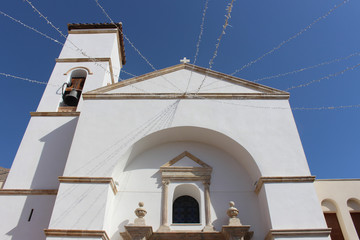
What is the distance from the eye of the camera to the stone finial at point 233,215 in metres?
7.14

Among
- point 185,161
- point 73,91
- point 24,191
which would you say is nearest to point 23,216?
point 24,191

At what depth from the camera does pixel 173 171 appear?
330 inches

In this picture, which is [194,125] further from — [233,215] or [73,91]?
[73,91]

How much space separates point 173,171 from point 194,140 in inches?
45.7

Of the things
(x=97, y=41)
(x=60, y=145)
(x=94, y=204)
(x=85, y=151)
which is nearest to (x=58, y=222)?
(x=94, y=204)

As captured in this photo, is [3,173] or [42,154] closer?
[42,154]

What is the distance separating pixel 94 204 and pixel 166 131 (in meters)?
2.64

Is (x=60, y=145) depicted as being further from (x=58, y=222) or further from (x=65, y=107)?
(x=58, y=222)

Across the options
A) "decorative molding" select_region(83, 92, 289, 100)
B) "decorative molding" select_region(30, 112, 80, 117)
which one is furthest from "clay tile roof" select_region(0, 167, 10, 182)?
"decorative molding" select_region(83, 92, 289, 100)

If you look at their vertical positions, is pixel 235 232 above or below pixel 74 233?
above

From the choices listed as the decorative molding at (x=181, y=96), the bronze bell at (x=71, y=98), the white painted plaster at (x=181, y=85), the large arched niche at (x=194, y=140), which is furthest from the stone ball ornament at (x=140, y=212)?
the bronze bell at (x=71, y=98)

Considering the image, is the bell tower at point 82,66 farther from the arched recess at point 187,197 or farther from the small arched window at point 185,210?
the small arched window at point 185,210

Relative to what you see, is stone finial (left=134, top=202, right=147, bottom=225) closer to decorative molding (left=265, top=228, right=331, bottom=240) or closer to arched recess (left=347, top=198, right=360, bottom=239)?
decorative molding (left=265, top=228, right=331, bottom=240)

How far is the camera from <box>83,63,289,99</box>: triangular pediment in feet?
29.9
